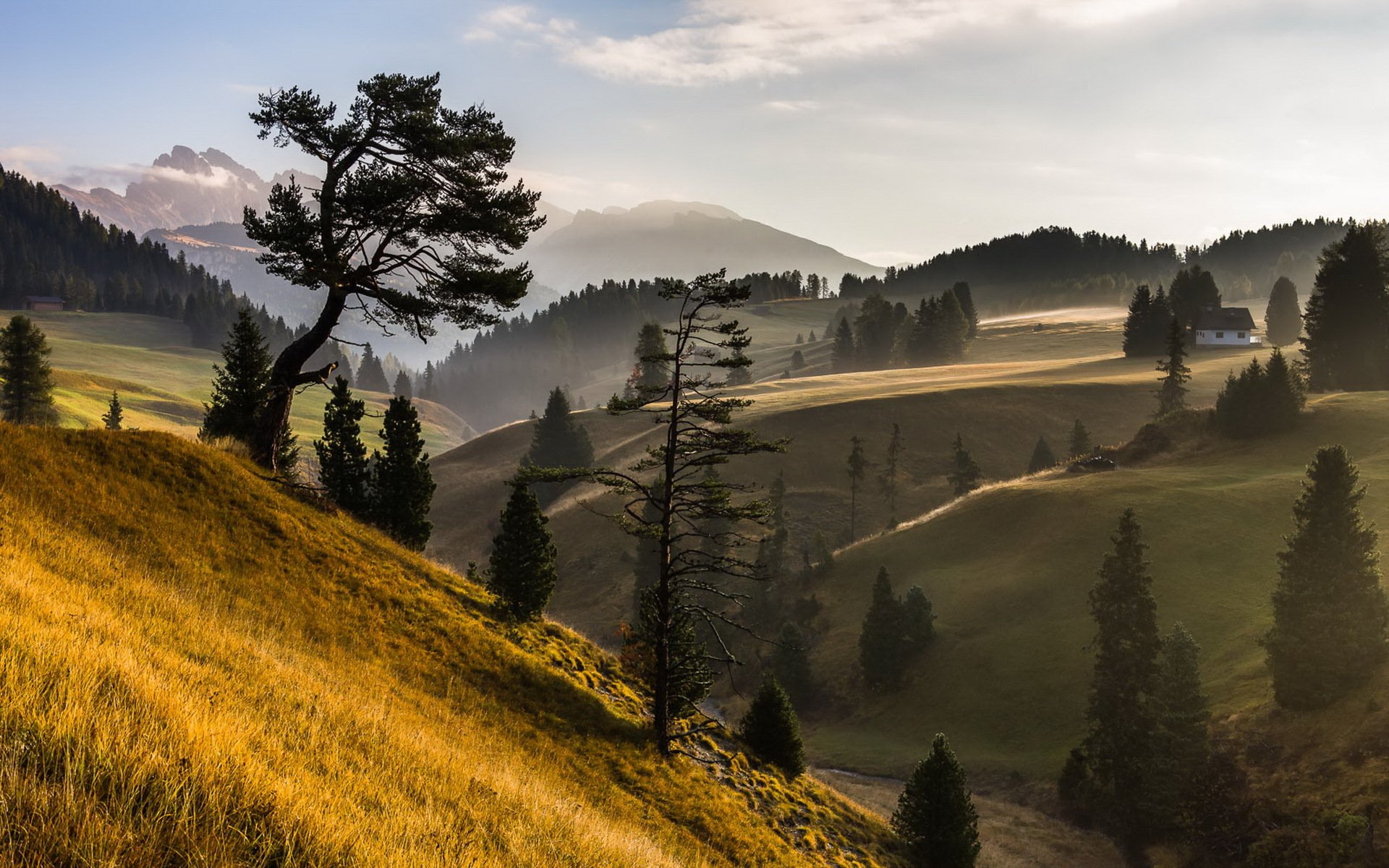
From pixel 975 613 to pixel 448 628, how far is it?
45.8m

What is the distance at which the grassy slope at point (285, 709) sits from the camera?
18.5 feet

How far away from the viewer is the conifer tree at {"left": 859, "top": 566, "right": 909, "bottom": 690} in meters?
55.6

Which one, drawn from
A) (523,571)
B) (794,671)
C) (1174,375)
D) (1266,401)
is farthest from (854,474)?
(523,571)

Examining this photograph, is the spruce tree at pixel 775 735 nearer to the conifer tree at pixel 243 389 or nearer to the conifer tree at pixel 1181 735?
the conifer tree at pixel 1181 735

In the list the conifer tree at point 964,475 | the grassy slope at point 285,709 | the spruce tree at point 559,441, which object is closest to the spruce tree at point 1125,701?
the grassy slope at point 285,709

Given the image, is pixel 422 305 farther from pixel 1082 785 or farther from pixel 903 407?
pixel 903 407

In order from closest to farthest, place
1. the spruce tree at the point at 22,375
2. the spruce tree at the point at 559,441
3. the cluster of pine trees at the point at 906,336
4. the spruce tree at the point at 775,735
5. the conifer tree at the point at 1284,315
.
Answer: the spruce tree at the point at 775,735
the spruce tree at the point at 22,375
the spruce tree at the point at 559,441
the conifer tree at the point at 1284,315
the cluster of pine trees at the point at 906,336

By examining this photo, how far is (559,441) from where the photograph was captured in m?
102

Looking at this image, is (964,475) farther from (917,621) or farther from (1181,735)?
(1181,735)

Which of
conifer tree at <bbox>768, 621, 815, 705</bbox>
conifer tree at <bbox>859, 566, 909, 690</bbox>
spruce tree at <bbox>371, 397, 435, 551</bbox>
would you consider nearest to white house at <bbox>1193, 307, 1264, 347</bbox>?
conifer tree at <bbox>859, 566, 909, 690</bbox>

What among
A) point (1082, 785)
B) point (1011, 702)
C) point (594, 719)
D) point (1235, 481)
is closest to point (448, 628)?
point (594, 719)

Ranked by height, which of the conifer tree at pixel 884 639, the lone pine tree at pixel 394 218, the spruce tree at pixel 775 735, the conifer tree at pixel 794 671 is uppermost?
the lone pine tree at pixel 394 218

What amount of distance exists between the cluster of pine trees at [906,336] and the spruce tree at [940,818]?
135473mm

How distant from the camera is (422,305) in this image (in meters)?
26.8
